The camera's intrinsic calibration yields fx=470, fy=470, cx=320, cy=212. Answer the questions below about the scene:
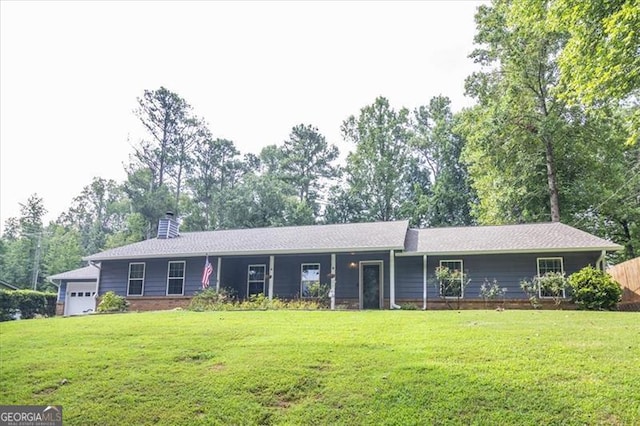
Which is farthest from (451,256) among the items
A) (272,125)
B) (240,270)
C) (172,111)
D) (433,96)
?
(172,111)

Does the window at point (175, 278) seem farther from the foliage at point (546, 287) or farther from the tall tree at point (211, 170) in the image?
the tall tree at point (211, 170)

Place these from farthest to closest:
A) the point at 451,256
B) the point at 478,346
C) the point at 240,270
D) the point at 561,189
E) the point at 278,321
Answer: the point at 561,189
the point at 240,270
the point at 451,256
the point at 278,321
the point at 478,346

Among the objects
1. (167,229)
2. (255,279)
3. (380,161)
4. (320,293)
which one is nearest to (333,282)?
(320,293)

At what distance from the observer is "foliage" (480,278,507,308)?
15.9 m

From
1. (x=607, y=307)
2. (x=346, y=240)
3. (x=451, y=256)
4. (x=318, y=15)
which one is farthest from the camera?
(x=346, y=240)

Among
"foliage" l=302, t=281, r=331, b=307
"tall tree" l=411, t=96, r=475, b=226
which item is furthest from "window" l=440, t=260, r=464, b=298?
"tall tree" l=411, t=96, r=475, b=226

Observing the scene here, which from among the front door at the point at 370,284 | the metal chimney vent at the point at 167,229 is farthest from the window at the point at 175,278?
the front door at the point at 370,284

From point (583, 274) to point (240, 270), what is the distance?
12576 millimetres

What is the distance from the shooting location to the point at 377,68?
14500 mm

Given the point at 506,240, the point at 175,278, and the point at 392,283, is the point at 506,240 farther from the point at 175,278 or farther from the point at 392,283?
the point at 175,278

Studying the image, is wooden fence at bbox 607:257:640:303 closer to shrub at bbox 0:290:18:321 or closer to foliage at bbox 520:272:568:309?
foliage at bbox 520:272:568:309

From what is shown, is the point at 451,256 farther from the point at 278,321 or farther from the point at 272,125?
the point at 272,125

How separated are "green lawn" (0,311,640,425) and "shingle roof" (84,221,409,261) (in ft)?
25.7

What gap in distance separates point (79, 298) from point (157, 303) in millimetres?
7863
